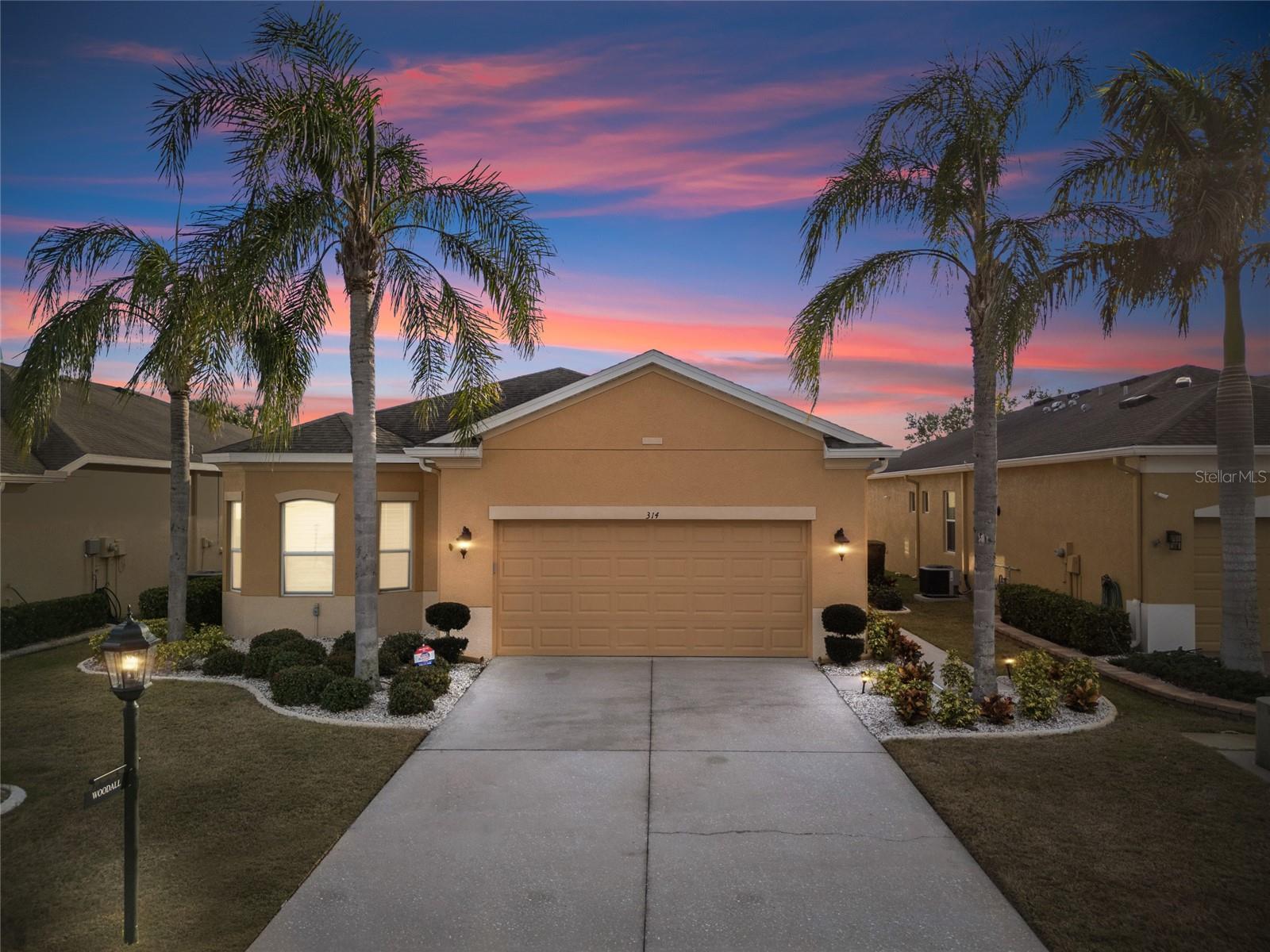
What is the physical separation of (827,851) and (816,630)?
6.79 m

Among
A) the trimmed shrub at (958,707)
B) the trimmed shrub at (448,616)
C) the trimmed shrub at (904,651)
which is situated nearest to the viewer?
the trimmed shrub at (958,707)

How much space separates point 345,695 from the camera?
9289 mm

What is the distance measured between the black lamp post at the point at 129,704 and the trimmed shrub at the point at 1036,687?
898 centimetres

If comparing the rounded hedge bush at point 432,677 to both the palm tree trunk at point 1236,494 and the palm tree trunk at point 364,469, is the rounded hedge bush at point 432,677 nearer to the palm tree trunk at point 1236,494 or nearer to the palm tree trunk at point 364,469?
the palm tree trunk at point 364,469

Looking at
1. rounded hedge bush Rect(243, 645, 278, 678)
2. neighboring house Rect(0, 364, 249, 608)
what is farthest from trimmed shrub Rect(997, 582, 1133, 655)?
neighboring house Rect(0, 364, 249, 608)

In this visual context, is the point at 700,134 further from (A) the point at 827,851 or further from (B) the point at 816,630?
(A) the point at 827,851

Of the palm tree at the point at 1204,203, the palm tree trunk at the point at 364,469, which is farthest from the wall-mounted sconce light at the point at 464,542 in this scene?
the palm tree at the point at 1204,203

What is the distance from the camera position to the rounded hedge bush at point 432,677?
32.4 feet

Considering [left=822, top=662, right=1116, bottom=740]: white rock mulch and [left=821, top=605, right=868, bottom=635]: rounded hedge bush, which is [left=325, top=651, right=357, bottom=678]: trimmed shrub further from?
[left=821, top=605, right=868, bottom=635]: rounded hedge bush

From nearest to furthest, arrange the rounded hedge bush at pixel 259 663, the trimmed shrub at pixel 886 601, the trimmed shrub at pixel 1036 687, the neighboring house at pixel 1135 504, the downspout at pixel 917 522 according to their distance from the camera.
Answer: the trimmed shrub at pixel 1036 687
the rounded hedge bush at pixel 259 663
the neighboring house at pixel 1135 504
the trimmed shrub at pixel 886 601
the downspout at pixel 917 522

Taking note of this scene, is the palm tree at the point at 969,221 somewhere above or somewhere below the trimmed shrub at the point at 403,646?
above

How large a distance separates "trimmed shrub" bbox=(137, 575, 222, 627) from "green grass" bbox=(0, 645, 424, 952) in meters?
4.18

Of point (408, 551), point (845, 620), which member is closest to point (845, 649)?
point (845, 620)

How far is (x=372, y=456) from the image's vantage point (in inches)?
391
